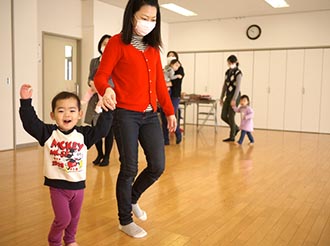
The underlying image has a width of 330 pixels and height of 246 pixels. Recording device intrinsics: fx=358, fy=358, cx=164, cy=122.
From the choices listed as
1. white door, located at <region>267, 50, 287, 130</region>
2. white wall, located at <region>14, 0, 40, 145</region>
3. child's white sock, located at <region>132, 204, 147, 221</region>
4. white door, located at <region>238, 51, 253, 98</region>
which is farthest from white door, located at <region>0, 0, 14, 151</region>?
white door, located at <region>267, 50, 287, 130</region>

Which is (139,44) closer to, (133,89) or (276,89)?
(133,89)

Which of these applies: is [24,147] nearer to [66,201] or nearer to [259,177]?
[259,177]

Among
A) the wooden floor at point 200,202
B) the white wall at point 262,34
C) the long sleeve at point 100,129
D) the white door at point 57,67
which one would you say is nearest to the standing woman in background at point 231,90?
the wooden floor at point 200,202

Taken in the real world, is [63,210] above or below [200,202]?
above

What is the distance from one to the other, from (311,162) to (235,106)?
1.83m

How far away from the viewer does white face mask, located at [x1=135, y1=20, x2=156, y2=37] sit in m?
2.03

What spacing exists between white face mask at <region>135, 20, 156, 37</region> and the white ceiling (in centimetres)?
556

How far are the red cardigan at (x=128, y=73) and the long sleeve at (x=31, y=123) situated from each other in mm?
390

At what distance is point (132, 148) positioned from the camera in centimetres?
208

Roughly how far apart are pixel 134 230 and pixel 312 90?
7.11m

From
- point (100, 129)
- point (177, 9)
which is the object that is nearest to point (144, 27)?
point (100, 129)

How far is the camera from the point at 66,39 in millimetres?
7113

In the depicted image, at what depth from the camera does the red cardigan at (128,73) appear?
201 centimetres

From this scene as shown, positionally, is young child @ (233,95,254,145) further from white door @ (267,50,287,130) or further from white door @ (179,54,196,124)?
white door @ (179,54,196,124)
